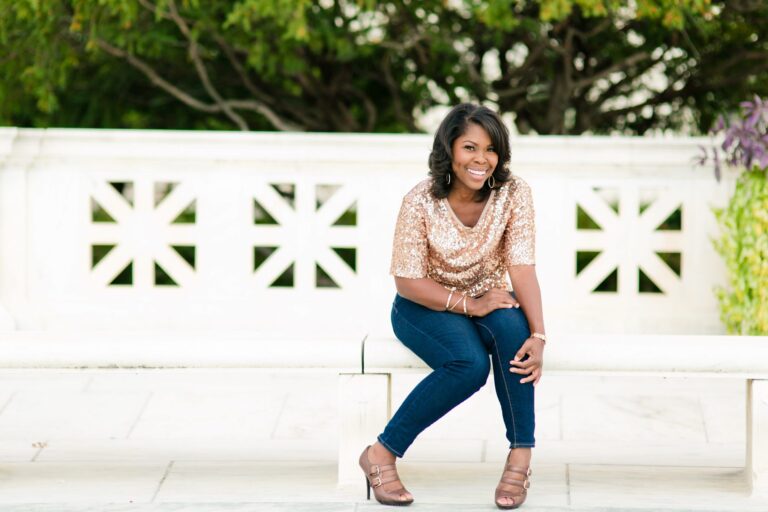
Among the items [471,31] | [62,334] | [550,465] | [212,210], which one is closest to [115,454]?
[62,334]

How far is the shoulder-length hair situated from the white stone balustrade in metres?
2.29

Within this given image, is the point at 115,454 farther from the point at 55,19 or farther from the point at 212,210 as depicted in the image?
the point at 55,19

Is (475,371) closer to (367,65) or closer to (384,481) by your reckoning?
(384,481)

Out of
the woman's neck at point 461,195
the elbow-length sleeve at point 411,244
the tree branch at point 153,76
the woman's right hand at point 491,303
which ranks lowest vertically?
the woman's right hand at point 491,303

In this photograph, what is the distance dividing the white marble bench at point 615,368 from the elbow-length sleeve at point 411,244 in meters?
0.26

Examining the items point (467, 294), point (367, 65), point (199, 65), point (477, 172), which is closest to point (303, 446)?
point (467, 294)

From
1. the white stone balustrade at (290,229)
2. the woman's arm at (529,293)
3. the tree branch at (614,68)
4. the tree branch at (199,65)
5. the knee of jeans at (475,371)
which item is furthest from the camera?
the tree branch at (614,68)

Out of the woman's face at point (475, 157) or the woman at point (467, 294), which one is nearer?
the woman at point (467, 294)

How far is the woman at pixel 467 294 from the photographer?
451 centimetres

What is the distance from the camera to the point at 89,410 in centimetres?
605

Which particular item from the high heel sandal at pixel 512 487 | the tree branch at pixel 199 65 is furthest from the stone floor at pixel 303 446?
the tree branch at pixel 199 65

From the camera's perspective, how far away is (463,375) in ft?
14.6

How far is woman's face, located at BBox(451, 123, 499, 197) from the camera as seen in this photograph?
4.66m

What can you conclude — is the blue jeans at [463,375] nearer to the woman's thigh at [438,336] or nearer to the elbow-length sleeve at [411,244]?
the woman's thigh at [438,336]
